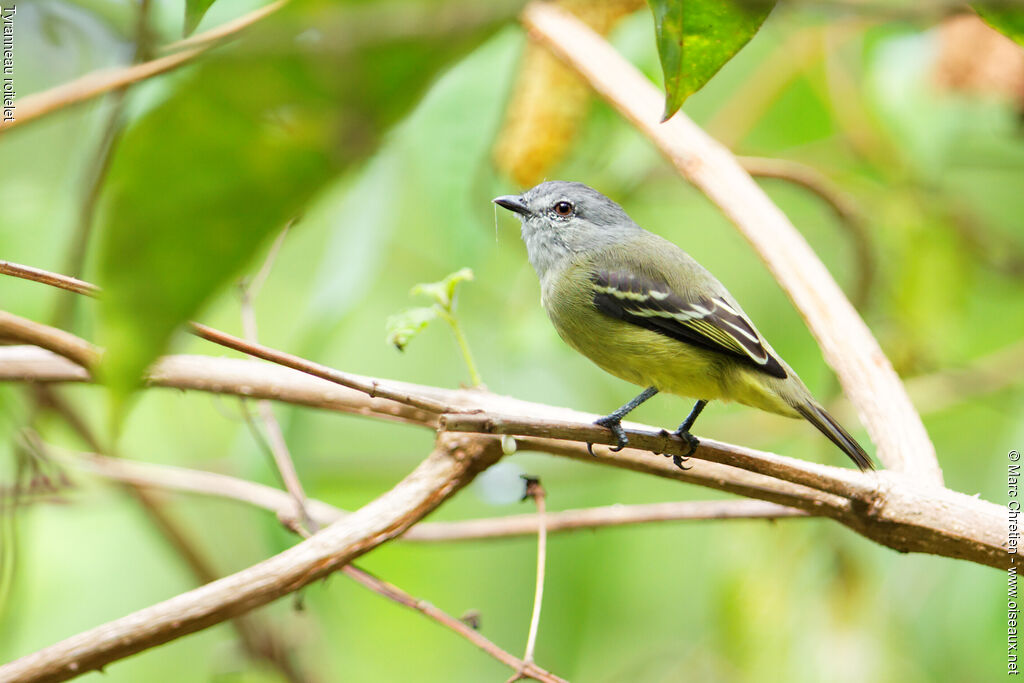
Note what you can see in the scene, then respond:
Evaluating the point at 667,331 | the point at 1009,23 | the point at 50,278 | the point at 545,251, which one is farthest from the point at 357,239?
the point at 1009,23

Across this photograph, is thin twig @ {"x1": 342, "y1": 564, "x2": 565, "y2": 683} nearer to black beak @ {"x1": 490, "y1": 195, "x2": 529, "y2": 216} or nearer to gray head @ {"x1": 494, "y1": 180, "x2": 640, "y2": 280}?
gray head @ {"x1": 494, "y1": 180, "x2": 640, "y2": 280}

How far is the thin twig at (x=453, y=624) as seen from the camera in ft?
6.11

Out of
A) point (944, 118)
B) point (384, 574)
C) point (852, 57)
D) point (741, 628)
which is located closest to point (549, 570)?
point (384, 574)

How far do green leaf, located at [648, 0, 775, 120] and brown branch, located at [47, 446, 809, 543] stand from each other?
127 centimetres

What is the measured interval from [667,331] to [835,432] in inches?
22.7

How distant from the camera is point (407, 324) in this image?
2.10m

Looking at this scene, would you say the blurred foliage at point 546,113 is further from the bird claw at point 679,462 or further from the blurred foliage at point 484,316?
the bird claw at point 679,462

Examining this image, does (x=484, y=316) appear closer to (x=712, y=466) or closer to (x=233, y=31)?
(x=712, y=466)

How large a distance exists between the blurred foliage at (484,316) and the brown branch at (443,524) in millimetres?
129

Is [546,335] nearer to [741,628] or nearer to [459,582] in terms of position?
[741,628]

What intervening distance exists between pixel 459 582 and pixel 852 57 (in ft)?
13.6

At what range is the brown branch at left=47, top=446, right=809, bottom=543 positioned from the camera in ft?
7.89

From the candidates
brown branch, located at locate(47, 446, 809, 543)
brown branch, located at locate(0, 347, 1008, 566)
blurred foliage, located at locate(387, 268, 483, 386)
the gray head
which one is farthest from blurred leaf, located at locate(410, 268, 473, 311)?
the gray head

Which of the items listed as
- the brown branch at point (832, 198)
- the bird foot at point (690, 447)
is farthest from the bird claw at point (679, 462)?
the brown branch at point (832, 198)
